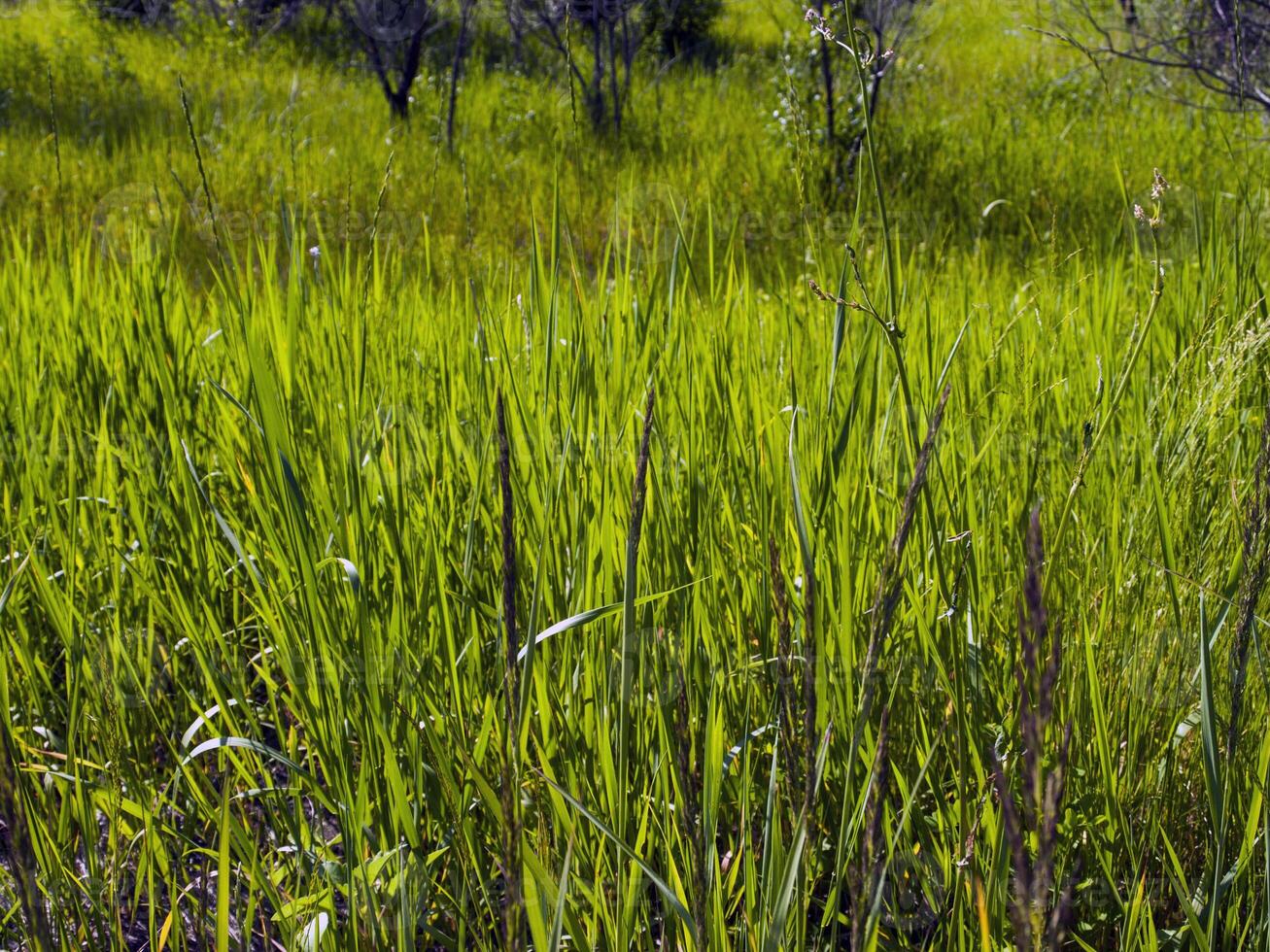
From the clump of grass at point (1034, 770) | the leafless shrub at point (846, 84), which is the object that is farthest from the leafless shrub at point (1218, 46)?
the leafless shrub at point (846, 84)

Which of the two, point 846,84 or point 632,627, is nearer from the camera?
point 632,627

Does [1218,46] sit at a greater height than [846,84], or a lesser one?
greater

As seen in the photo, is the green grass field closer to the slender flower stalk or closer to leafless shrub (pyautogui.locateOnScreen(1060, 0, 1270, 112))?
the slender flower stalk

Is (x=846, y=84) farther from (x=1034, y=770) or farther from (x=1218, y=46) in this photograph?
(x=1034, y=770)

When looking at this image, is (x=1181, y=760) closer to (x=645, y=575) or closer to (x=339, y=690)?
(x=645, y=575)

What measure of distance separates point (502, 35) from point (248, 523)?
11.5m

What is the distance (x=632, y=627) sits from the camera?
32.0 inches

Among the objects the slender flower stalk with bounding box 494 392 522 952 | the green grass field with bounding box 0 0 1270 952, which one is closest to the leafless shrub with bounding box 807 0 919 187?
the green grass field with bounding box 0 0 1270 952

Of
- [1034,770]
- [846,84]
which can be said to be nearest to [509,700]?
[1034,770]

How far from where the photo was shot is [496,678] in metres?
1.22

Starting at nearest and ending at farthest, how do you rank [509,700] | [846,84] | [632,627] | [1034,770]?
[1034,770] < [509,700] < [632,627] < [846,84]

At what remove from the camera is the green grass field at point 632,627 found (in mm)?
851

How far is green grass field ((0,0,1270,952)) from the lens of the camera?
851 mm

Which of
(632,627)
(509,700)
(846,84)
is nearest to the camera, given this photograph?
(509,700)
